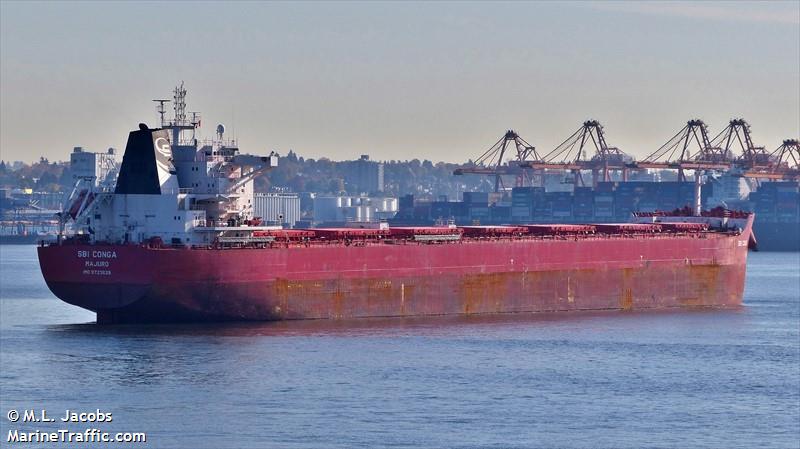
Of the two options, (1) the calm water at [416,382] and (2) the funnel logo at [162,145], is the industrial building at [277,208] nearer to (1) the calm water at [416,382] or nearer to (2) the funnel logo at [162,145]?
(2) the funnel logo at [162,145]

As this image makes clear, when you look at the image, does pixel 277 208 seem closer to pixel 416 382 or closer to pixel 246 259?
pixel 246 259

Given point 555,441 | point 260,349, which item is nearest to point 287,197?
point 260,349

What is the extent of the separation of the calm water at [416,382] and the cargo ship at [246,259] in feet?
3.31

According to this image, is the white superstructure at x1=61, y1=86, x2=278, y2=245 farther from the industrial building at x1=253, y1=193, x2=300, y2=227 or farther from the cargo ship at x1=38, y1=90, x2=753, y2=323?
the industrial building at x1=253, y1=193, x2=300, y2=227

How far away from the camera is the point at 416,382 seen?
33.8 meters

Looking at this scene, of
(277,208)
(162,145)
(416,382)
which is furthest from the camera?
(277,208)

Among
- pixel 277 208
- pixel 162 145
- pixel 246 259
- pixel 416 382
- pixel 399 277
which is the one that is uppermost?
pixel 162 145

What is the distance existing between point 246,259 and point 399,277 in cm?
560

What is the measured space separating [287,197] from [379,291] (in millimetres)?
109043

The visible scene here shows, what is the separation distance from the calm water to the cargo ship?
1.01 meters

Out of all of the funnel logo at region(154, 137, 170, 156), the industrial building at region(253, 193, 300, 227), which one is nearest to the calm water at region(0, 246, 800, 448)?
the funnel logo at region(154, 137, 170, 156)

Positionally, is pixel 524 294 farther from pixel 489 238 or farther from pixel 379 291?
pixel 379 291

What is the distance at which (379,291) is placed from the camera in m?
46.4

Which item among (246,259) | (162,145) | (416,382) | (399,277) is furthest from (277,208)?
(416,382)
